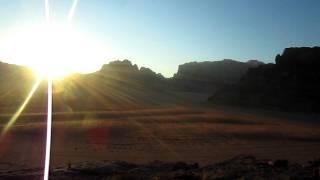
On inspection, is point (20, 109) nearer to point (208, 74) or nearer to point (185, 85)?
point (185, 85)

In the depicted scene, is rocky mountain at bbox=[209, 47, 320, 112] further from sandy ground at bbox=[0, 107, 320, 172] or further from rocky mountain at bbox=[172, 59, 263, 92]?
rocky mountain at bbox=[172, 59, 263, 92]

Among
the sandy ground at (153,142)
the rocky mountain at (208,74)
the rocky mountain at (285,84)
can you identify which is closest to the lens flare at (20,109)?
the sandy ground at (153,142)

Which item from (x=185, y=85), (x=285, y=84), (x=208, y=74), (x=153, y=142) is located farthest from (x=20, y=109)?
(x=208, y=74)

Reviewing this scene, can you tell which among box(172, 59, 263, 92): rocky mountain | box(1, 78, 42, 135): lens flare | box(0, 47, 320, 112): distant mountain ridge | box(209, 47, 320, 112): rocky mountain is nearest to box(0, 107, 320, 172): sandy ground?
box(1, 78, 42, 135): lens flare

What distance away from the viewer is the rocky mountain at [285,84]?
182 ft

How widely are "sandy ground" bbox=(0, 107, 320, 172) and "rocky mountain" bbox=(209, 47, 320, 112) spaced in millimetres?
16959

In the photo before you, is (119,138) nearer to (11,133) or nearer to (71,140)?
(71,140)

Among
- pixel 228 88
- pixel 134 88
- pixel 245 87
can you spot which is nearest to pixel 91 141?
pixel 245 87

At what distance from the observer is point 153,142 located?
27.4 metres

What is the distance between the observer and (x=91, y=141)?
27.6 metres

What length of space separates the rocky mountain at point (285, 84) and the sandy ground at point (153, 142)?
16959 mm

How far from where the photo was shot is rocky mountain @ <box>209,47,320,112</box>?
2188 inches

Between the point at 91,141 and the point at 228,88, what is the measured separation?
3923cm

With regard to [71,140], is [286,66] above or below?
above
